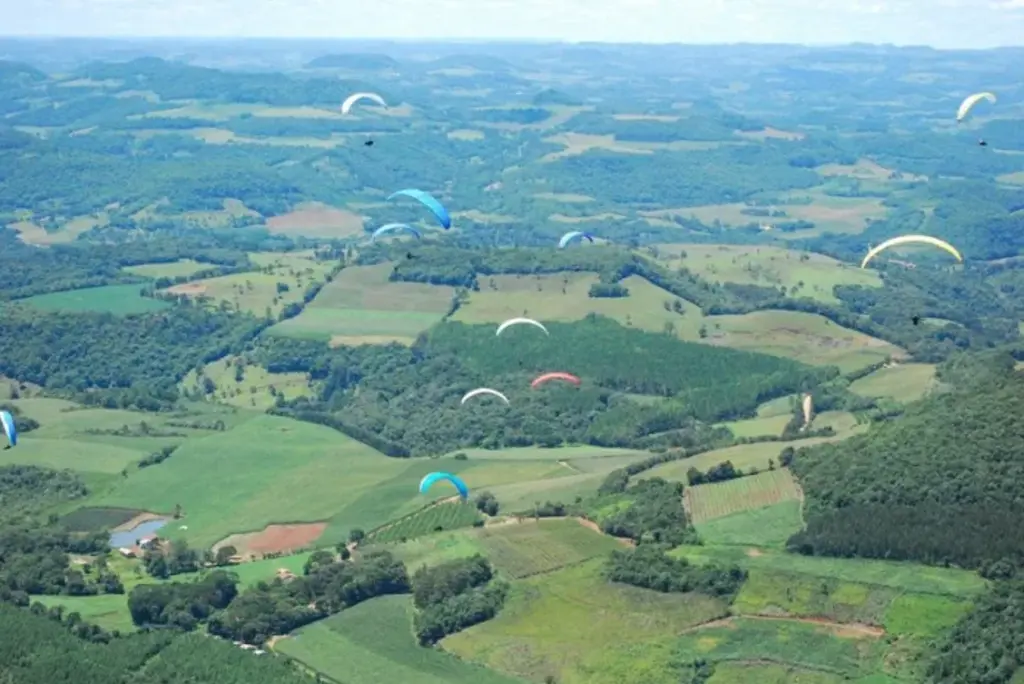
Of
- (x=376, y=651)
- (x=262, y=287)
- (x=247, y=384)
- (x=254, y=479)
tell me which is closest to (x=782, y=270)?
(x=262, y=287)

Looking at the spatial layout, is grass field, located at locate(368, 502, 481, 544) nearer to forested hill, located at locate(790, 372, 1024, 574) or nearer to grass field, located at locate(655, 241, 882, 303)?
forested hill, located at locate(790, 372, 1024, 574)

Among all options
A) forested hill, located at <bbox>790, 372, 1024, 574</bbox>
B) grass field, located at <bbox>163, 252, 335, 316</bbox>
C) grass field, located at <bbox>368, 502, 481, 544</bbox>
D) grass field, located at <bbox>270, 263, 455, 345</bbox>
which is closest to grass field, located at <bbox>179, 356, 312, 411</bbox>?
grass field, located at <bbox>270, 263, 455, 345</bbox>

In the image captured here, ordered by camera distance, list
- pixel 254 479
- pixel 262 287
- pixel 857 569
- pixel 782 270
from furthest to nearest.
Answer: pixel 782 270, pixel 262 287, pixel 254 479, pixel 857 569

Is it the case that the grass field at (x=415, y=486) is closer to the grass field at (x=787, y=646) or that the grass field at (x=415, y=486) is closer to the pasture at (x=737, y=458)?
the pasture at (x=737, y=458)

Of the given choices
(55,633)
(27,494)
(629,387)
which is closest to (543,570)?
(55,633)

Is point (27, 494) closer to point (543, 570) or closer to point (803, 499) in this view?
point (543, 570)

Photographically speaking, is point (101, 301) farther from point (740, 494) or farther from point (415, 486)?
point (740, 494)
